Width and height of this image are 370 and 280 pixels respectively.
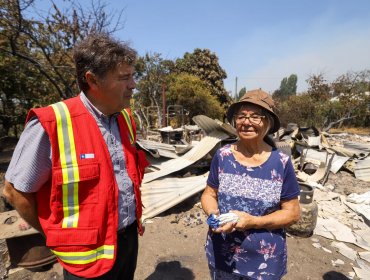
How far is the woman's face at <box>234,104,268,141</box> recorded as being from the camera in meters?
1.70

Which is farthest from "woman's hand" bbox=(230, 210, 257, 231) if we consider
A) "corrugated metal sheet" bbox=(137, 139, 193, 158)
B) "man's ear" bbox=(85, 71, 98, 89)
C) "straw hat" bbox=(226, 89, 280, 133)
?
"corrugated metal sheet" bbox=(137, 139, 193, 158)

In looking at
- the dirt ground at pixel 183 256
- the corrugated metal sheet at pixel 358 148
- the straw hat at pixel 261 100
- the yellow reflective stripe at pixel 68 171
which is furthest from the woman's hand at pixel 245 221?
the corrugated metal sheet at pixel 358 148

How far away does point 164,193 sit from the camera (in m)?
4.84

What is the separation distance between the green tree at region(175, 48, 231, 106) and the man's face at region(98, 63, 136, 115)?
21856 mm

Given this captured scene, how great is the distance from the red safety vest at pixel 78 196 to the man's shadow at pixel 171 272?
1998 mm

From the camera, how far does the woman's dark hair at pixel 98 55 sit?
1.47m

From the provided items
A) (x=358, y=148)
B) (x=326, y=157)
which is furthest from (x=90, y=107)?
(x=358, y=148)

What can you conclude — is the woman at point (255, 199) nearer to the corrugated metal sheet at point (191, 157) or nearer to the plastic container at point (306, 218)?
the plastic container at point (306, 218)

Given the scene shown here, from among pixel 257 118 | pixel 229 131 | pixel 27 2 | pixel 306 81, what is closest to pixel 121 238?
pixel 257 118

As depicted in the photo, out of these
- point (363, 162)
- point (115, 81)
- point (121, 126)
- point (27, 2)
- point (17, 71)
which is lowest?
point (363, 162)

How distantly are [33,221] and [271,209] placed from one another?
1444 mm

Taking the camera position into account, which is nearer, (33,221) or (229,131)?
(33,221)

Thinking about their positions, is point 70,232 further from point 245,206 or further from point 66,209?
point 245,206

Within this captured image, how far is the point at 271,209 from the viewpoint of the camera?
1651 mm
